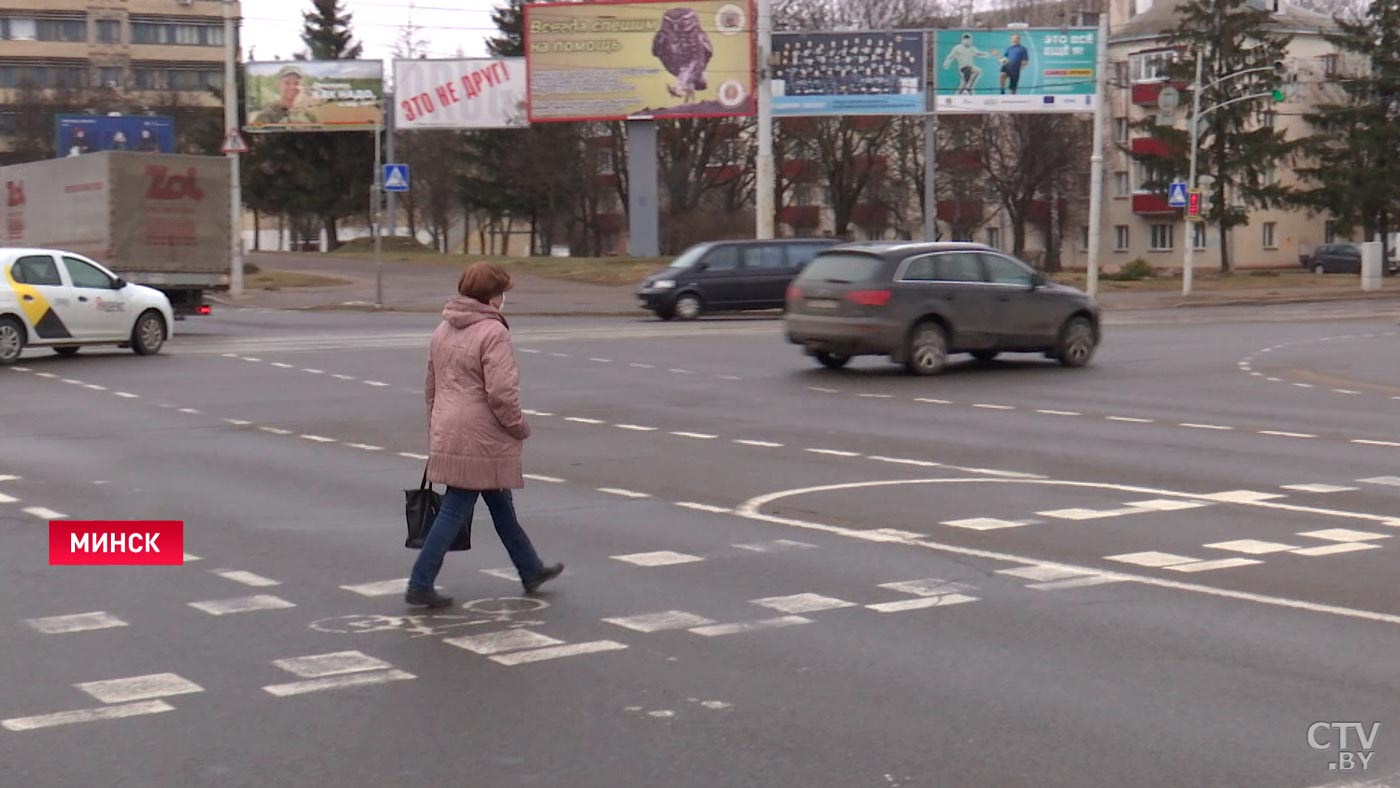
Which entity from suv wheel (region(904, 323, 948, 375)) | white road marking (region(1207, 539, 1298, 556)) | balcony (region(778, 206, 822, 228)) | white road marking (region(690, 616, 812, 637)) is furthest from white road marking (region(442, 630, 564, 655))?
balcony (region(778, 206, 822, 228))

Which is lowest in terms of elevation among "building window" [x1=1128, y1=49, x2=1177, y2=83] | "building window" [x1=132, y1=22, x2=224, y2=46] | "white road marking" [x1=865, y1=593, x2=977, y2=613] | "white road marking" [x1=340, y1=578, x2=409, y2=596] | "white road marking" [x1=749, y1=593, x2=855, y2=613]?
"white road marking" [x1=865, y1=593, x2=977, y2=613]

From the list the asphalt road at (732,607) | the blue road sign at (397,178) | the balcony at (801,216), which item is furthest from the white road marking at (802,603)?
the balcony at (801,216)

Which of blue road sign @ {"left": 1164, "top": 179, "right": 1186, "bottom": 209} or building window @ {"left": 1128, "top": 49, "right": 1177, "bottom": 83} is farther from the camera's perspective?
building window @ {"left": 1128, "top": 49, "right": 1177, "bottom": 83}

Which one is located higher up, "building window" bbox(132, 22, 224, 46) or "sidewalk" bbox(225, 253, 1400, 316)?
"building window" bbox(132, 22, 224, 46)

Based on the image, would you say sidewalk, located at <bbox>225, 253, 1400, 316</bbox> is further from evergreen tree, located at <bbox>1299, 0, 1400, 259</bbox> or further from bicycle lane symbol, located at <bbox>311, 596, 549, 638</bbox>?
bicycle lane symbol, located at <bbox>311, 596, 549, 638</bbox>

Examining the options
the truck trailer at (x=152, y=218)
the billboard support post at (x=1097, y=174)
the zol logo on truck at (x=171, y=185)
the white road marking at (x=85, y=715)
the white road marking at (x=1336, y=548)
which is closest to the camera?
the white road marking at (x=85, y=715)

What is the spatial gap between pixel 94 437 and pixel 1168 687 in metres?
11.4

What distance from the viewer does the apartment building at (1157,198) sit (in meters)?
89.6

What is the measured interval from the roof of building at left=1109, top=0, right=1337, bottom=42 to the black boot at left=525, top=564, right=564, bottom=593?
8692 cm

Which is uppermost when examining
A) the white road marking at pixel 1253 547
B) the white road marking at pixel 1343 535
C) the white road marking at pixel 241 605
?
the white road marking at pixel 241 605

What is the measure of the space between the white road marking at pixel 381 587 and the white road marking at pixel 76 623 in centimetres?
118

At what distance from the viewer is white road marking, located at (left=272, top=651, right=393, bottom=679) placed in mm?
7223

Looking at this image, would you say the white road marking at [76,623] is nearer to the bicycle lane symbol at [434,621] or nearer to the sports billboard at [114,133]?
the bicycle lane symbol at [434,621]

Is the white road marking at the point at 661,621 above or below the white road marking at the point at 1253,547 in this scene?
above
